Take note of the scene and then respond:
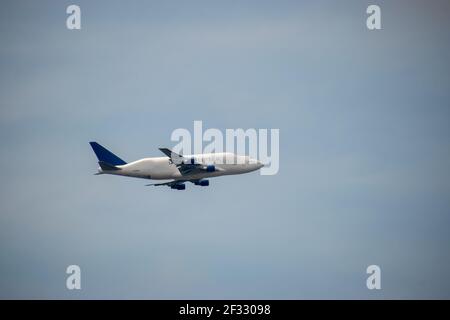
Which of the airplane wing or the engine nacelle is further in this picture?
the engine nacelle

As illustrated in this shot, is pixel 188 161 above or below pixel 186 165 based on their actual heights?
above

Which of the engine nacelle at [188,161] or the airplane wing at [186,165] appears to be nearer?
the airplane wing at [186,165]
